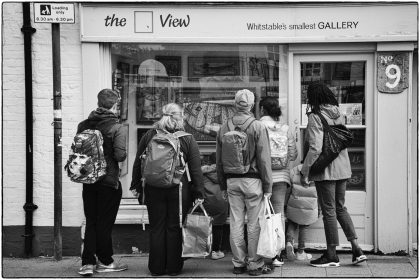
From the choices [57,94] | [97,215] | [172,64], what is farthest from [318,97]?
[57,94]

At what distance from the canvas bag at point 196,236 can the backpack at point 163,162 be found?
16.9 inches

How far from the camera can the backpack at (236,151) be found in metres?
6.36

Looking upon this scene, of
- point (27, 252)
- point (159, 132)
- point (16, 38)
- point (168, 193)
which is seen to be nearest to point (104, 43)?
point (16, 38)

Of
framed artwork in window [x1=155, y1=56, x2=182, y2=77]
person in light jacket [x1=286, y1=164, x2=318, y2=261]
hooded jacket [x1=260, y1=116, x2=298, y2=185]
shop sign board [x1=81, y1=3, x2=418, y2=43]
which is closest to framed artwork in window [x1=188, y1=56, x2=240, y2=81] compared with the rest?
framed artwork in window [x1=155, y1=56, x2=182, y2=77]

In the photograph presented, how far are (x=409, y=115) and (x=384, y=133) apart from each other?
33 cm

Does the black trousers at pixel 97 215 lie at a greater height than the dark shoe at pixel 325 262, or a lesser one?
greater

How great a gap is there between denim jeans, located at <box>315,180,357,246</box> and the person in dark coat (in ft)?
3.43

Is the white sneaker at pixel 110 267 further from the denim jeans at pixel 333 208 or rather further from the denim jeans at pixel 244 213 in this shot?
the denim jeans at pixel 333 208

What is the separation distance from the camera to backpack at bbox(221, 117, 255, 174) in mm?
6363

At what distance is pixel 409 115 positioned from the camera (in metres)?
7.25

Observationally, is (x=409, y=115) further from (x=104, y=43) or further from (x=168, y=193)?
(x=104, y=43)

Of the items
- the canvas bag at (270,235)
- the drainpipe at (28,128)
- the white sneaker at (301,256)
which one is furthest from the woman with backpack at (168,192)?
the drainpipe at (28,128)

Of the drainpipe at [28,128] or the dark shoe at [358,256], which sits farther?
the drainpipe at [28,128]

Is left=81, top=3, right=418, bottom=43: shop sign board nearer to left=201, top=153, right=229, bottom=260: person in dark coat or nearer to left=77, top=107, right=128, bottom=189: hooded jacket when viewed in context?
left=77, top=107, right=128, bottom=189: hooded jacket
